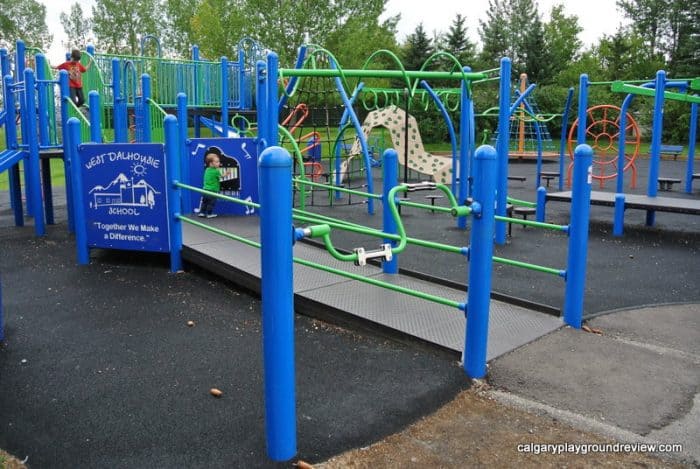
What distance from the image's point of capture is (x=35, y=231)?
8742mm

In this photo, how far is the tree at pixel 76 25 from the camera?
5284 cm

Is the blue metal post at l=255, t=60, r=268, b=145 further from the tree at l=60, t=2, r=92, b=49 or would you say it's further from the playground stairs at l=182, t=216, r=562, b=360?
the tree at l=60, t=2, r=92, b=49

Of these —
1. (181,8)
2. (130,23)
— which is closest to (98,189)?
(181,8)

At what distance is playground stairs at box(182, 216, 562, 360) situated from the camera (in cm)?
424

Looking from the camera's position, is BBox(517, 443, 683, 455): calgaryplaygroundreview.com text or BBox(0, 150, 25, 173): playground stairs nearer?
BBox(517, 443, 683, 455): calgaryplaygroundreview.com text

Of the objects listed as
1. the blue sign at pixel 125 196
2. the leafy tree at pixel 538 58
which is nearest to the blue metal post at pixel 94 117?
the blue sign at pixel 125 196

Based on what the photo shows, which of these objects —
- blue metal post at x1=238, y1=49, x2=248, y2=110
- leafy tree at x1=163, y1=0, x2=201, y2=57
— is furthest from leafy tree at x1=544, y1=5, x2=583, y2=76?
blue metal post at x1=238, y1=49, x2=248, y2=110

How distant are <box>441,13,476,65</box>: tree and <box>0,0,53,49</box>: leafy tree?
34.4 m

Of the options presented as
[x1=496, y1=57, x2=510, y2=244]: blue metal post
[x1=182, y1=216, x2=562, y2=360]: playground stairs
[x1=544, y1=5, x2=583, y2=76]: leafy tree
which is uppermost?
[x1=544, y1=5, x2=583, y2=76]: leafy tree

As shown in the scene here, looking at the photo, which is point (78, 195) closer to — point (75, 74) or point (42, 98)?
point (42, 98)

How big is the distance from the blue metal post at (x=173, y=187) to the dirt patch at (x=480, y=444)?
3.89 m

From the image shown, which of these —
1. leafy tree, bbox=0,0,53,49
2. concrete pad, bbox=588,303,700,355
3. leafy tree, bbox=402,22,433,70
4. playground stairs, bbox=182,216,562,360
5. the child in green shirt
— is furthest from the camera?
leafy tree, bbox=0,0,53,49

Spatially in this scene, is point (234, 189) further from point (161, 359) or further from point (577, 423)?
point (577, 423)

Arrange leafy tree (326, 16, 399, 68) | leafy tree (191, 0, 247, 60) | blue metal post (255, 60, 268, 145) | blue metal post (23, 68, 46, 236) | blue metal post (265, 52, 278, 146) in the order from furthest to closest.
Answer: leafy tree (191, 0, 247, 60) < leafy tree (326, 16, 399, 68) < blue metal post (23, 68, 46, 236) < blue metal post (255, 60, 268, 145) < blue metal post (265, 52, 278, 146)
